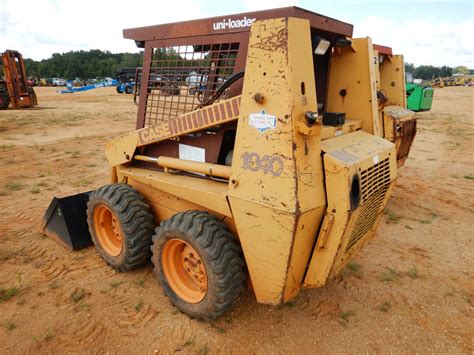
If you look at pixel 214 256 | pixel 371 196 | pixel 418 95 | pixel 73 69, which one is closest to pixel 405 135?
pixel 371 196

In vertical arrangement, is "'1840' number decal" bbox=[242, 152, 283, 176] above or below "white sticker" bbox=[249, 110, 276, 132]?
below

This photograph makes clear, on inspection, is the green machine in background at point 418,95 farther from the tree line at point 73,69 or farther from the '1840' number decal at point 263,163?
the tree line at point 73,69

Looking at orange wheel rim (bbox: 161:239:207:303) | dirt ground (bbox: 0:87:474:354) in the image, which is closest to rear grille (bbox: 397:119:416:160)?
dirt ground (bbox: 0:87:474:354)

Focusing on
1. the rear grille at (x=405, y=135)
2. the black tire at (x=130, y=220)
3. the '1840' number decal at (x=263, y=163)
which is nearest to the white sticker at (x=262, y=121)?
the '1840' number decal at (x=263, y=163)

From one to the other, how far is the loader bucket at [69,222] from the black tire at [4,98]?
54.0ft

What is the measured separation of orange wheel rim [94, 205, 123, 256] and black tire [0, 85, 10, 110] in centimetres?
1721

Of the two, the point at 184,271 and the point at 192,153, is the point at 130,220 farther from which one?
the point at 192,153

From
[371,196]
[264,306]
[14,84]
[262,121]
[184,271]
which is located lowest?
[264,306]

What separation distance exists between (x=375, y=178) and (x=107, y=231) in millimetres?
2647

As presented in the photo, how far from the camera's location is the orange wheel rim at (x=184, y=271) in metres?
2.83

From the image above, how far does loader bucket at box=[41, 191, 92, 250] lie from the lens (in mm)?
3957

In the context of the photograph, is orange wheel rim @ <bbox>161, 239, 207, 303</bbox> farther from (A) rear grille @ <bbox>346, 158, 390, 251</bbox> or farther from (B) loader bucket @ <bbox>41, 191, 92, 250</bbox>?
(B) loader bucket @ <bbox>41, 191, 92, 250</bbox>

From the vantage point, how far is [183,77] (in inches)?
121

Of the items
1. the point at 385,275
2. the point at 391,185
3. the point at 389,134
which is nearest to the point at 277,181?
the point at 391,185
